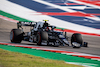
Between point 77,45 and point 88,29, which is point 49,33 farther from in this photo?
point 88,29

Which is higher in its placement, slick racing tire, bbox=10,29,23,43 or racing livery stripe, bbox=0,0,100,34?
racing livery stripe, bbox=0,0,100,34

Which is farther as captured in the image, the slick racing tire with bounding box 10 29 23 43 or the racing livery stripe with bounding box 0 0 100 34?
the racing livery stripe with bounding box 0 0 100 34

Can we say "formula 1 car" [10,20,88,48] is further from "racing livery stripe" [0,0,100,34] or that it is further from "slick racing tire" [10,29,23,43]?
"racing livery stripe" [0,0,100,34]

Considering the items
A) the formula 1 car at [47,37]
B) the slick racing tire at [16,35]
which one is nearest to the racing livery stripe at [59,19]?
the formula 1 car at [47,37]

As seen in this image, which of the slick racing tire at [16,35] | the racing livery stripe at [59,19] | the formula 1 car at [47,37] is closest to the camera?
the formula 1 car at [47,37]

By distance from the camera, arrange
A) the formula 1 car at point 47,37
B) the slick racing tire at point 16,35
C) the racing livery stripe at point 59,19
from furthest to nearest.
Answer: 1. the racing livery stripe at point 59,19
2. the slick racing tire at point 16,35
3. the formula 1 car at point 47,37

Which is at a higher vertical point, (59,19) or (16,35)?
(59,19)

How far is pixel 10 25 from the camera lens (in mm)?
24172

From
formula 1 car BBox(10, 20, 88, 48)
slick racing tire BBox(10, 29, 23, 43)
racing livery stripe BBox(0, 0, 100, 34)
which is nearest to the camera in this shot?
formula 1 car BBox(10, 20, 88, 48)

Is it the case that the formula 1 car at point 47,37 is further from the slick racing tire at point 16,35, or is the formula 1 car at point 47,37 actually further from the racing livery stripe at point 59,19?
the racing livery stripe at point 59,19

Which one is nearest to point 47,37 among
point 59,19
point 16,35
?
point 16,35

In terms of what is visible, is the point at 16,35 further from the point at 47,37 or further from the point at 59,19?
the point at 59,19

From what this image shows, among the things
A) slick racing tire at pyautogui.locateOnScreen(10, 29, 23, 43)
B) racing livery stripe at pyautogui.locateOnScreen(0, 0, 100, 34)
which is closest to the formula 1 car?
slick racing tire at pyautogui.locateOnScreen(10, 29, 23, 43)

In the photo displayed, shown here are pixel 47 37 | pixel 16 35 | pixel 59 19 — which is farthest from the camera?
pixel 59 19
